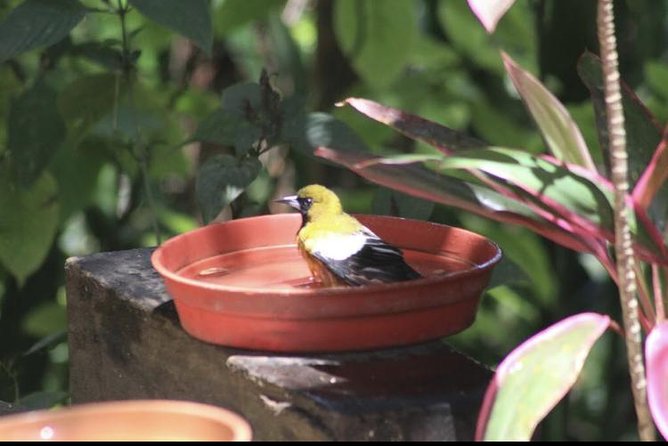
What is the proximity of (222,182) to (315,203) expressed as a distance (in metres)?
0.30

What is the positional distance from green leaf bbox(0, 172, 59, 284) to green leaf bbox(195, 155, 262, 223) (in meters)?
0.63

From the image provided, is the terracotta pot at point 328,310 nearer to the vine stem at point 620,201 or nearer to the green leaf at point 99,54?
the vine stem at point 620,201

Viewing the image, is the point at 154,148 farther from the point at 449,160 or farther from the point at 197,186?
the point at 449,160

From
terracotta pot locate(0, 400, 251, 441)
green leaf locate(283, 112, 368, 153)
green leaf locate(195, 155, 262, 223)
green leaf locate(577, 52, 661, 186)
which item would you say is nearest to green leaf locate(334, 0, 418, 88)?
green leaf locate(283, 112, 368, 153)

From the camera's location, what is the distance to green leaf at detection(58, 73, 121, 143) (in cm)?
294

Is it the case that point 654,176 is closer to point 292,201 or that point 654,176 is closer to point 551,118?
point 551,118

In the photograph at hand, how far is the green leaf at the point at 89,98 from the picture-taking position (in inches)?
116

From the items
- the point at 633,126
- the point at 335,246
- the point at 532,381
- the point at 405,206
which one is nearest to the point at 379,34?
the point at 405,206

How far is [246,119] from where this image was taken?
8.47ft

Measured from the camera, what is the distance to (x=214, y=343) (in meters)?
1.77

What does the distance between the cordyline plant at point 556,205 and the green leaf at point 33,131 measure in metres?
1.26

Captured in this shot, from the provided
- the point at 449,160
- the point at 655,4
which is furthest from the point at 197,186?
the point at 655,4

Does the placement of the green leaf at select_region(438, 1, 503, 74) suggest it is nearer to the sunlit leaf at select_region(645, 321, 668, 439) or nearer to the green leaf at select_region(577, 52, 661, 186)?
the green leaf at select_region(577, 52, 661, 186)

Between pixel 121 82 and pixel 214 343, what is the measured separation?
1.35 m
